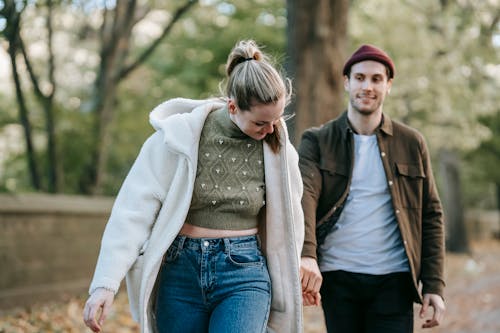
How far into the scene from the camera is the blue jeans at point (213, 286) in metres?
3.25

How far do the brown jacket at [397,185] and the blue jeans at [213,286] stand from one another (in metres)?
0.76

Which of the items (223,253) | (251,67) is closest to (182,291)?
(223,253)

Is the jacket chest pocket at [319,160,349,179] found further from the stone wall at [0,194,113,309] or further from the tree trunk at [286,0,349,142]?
the stone wall at [0,194,113,309]

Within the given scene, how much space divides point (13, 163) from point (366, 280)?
10501 millimetres

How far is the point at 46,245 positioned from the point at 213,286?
7.21 metres

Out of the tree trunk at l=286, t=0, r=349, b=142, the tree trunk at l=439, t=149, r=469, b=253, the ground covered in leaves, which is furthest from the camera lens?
the tree trunk at l=439, t=149, r=469, b=253

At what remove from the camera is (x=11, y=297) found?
9.27 m

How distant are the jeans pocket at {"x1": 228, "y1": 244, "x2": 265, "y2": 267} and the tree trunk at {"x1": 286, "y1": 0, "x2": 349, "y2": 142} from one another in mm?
5616

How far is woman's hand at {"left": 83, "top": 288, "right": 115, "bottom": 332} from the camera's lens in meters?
3.11

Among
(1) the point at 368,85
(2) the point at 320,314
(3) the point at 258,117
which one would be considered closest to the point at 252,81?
(3) the point at 258,117

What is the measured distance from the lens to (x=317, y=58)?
357 inches

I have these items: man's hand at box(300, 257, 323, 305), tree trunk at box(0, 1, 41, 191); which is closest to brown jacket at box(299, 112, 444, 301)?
man's hand at box(300, 257, 323, 305)

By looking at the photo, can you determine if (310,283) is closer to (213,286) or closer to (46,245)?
(213,286)

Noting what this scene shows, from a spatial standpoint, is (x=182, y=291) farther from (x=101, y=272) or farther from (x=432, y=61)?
(x=432, y=61)
